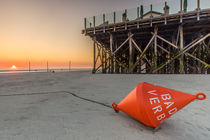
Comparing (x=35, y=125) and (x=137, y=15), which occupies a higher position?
(x=137, y=15)

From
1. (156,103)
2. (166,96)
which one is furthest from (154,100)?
(166,96)

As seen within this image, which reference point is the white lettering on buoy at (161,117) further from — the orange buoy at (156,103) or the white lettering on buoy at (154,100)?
the white lettering on buoy at (154,100)

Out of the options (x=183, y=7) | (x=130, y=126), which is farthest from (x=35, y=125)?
(x=183, y=7)

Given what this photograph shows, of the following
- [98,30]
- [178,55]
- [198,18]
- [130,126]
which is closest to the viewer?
[130,126]

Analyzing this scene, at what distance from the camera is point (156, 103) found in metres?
1.13

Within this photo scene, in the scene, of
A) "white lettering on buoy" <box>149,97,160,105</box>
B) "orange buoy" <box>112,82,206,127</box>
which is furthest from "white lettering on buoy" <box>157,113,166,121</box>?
"white lettering on buoy" <box>149,97,160,105</box>

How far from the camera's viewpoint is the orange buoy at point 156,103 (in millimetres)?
1109

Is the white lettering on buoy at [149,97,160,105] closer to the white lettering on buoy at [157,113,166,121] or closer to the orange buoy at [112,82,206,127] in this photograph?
the orange buoy at [112,82,206,127]

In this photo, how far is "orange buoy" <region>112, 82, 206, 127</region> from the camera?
1.11 m

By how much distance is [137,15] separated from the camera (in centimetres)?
920

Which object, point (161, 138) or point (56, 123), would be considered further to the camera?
point (56, 123)

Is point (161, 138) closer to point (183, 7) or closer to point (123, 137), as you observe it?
point (123, 137)

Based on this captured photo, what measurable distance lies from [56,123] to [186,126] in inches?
75.1

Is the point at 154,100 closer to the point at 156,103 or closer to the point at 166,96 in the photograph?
the point at 156,103
